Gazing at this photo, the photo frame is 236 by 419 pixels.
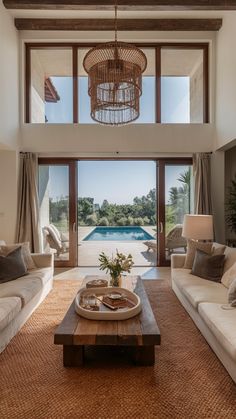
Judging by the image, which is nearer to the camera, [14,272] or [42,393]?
[42,393]

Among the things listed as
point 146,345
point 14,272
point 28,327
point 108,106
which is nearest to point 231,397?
point 146,345

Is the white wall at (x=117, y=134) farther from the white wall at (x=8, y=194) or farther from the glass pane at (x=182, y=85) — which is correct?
the white wall at (x=8, y=194)

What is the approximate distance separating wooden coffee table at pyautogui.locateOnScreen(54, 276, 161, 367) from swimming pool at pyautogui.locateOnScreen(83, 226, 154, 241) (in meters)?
4.17

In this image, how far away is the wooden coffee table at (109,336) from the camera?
2.27 metres

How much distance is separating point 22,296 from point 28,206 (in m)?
2.88

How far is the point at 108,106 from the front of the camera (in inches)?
133

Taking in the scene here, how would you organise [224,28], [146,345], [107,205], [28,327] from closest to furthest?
[146,345]
[28,327]
[224,28]
[107,205]

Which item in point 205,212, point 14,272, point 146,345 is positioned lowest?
point 146,345

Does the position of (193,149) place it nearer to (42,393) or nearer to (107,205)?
(107,205)

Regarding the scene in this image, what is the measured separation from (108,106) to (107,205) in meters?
3.63

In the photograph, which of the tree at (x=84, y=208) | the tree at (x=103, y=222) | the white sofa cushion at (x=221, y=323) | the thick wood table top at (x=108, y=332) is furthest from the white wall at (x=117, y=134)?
the thick wood table top at (x=108, y=332)

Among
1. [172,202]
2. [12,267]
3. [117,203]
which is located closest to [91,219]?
[117,203]

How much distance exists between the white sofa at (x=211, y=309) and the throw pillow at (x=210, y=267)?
0.24 feet

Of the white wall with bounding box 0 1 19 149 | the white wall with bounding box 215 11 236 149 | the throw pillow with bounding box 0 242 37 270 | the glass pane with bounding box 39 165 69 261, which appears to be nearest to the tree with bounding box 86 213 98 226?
the glass pane with bounding box 39 165 69 261
